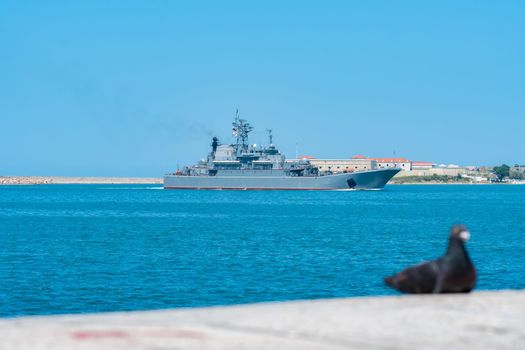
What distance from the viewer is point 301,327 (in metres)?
6.72

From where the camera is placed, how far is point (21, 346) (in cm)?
602

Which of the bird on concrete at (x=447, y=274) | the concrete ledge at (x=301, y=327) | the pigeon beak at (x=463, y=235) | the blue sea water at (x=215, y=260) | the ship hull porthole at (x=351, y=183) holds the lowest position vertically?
the blue sea water at (x=215, y=260)

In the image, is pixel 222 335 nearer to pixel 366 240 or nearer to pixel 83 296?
pixel 83 296

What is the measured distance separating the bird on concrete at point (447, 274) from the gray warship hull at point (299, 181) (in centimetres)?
9985

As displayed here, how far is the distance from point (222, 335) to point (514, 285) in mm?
15152

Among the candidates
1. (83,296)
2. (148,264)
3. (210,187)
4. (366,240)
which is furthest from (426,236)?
(210,187)

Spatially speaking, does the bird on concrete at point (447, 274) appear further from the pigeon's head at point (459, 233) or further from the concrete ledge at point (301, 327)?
the concrete ledge at point (301, 327)

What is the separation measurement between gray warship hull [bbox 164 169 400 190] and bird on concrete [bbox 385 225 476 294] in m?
99.8

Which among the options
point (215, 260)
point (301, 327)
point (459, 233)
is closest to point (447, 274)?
point (459, 233)

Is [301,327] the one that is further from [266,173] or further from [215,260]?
[266,173]

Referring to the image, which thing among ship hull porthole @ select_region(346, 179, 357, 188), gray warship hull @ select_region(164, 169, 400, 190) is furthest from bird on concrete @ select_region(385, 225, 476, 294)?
ship hull porthole @ select_region(346, 179, 357, 188)

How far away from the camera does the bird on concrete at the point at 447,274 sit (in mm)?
7820

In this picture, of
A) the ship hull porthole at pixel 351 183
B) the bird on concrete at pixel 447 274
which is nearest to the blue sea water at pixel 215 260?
the bird on concrete at pixel 447 274

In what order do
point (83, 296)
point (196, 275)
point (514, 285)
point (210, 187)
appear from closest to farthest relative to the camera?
point (83, 296) → point (514, 285) → point (196, 275) → point (210, 187)
